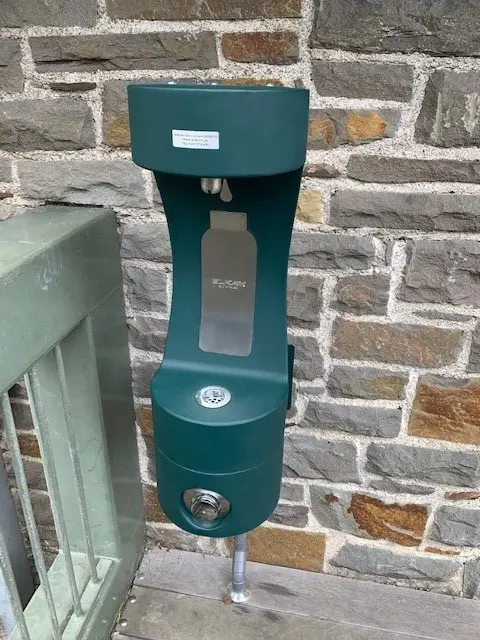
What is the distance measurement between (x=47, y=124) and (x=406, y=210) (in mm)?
901

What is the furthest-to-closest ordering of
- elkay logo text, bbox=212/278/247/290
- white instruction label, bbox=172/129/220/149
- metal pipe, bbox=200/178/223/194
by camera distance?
elkay logo text, bbox=212/278/247/290, metal pipe, bbox=200/178/223/194, white instruction label, bbox=172/129/220/149

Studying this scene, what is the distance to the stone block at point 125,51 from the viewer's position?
1297 millimetres

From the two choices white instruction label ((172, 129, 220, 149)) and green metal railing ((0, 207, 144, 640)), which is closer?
white instruction label ((172, 129, 220, 149))

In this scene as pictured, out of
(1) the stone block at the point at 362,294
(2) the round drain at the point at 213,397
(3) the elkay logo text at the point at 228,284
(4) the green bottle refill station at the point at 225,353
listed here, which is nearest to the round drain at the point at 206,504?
(4) the green bottle refill station at the point at 225,353

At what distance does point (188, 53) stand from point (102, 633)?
159 centimetres

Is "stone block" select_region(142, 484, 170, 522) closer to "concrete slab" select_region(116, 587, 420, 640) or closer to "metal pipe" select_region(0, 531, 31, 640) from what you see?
"concrete slab" select_region(116, 587, 420, 640)

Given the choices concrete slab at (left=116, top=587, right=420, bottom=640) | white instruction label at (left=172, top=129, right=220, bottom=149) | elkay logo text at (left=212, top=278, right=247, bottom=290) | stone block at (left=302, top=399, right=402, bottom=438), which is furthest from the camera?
concrete slab at (left=116, top=587, right=420, bottom=640)

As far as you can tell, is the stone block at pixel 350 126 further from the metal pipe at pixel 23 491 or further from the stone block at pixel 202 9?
the metal pipe at pixel 23 491

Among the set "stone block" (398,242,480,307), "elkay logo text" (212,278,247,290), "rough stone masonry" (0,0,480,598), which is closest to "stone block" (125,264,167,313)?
"rough stone masonry" (0,0,480,598)

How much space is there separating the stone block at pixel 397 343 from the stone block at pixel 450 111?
0.46 metres

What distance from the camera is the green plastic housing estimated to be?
92cm

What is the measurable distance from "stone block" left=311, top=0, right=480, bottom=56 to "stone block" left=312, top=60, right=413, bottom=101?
0.11 feet

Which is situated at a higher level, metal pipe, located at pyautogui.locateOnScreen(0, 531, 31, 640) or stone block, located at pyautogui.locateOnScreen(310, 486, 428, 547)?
metal pipe, located at pyautogui.locateOnScreen(0, 531, 31, 640)

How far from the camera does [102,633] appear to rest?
1.68 m
